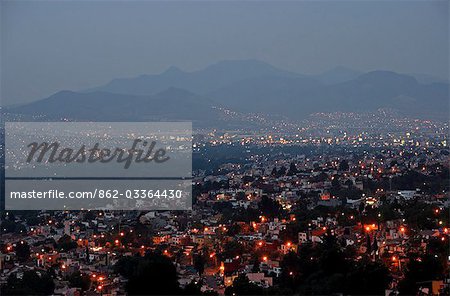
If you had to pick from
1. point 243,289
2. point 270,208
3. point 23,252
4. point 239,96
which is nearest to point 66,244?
point 23,252

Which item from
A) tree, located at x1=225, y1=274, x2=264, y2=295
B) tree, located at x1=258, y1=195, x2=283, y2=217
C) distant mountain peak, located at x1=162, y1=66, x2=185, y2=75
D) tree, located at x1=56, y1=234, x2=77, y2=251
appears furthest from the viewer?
distant mountain peak, located at x1=162, y1=66, x2=185, y2=75

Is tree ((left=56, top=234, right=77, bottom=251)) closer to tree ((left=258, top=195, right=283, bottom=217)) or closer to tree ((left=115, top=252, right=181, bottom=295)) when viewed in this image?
tree ((left=258, top=195, right=283, bottom=217))

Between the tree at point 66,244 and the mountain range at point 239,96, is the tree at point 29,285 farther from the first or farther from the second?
the mountain range at point 239,96

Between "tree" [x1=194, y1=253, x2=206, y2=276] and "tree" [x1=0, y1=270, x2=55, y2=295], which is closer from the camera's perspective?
"tree" [x1=0, y1=270, x2=55, y2=295]

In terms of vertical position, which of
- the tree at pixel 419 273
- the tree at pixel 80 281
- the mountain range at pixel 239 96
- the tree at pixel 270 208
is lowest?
the tree at pixel 80 281

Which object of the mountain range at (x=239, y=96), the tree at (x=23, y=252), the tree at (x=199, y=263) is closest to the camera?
the tree at (x=199, y=263)

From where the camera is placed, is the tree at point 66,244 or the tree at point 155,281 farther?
the tree at point 66,244

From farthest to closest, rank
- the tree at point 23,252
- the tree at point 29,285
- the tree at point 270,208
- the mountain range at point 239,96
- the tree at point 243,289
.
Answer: the mountain range at point 239,96 < the tree at point 270,208 < the tree at point 23,252 < the tree at point 29,285 < the tree at point 243,289

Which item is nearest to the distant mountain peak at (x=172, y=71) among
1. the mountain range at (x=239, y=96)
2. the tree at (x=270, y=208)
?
the mountain range at (x=239, y=96)

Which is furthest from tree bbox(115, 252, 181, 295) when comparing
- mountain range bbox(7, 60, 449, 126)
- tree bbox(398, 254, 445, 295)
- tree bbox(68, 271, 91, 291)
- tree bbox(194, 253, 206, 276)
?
mountain range bbox(7, 60, 449, 126)

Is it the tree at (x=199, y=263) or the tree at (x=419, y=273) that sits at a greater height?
the tree at (x=419, y=273)
